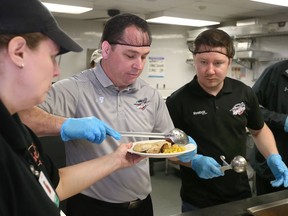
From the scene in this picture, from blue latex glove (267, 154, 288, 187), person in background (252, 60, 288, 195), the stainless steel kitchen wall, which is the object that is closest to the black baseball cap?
blue latex glove (267, 154, 288, 187)

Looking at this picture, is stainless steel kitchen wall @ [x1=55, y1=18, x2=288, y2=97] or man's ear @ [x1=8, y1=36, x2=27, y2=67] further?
stainless steel kitchen wall @ [x1=55, y1=18, x2=288, y2=97]

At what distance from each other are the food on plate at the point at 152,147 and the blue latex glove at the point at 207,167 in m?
0.20

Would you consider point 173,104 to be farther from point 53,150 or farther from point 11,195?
point 11,195

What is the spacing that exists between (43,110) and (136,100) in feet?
1.41

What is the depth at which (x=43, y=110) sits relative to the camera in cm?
114

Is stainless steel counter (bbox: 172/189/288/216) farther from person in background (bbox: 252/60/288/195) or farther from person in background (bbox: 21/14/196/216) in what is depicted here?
person in background (bbox: 252/60/288/195)

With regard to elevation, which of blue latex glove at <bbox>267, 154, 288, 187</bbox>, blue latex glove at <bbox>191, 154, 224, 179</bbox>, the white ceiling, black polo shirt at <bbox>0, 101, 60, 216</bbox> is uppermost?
the white ceiling

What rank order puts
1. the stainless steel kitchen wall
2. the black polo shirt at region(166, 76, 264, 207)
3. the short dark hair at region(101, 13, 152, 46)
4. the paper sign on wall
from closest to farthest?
the short dark hair at region(101, 13, 152, 46) → the black polo shirt at region(166, 76, 264, 207) → the stainless steel kitchen wall → the paper sign on wall

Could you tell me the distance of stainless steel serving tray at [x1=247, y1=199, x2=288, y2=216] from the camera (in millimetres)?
1133

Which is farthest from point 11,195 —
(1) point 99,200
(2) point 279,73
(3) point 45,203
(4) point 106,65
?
(2) point 279,73

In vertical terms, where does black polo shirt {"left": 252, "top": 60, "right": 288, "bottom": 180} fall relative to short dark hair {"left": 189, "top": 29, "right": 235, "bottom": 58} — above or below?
below

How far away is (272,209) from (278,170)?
471mm

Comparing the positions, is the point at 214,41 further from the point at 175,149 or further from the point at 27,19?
the point at 27,19

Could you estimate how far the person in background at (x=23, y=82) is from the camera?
562mm
